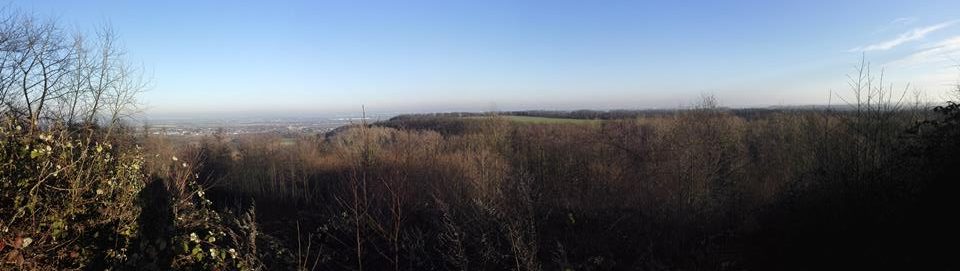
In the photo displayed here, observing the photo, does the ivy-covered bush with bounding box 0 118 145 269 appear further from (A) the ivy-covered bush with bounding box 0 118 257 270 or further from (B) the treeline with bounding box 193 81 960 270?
(B) the treeline with bounding box 193 81 960 270

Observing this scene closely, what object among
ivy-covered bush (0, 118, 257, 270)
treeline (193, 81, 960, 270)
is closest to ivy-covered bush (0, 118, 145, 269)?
ivy-covered bush (0, 118, 257, 270)

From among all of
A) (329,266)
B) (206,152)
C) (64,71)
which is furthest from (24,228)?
(206,152)

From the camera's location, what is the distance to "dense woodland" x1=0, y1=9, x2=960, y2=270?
5430 millimetres

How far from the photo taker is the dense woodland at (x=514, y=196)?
17.8 feet

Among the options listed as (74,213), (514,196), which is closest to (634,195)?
(514,196)

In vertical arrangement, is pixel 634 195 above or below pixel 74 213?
below

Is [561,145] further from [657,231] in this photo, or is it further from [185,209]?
[185,209]

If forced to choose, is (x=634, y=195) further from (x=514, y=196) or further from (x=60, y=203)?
(x=60, y=203)

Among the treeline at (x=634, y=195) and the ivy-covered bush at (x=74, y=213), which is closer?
the ivy-covered bush at (x=74, y=213)

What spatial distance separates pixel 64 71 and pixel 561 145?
14.2 m

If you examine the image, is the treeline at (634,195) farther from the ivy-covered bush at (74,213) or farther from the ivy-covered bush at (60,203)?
the ivy-covered bush at (60,203)

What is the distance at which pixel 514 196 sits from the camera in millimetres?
7996

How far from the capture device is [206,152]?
80.9 feet

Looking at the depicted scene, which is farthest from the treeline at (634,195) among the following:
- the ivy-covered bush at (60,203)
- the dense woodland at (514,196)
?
the ivy-covered bush at (60,203)
